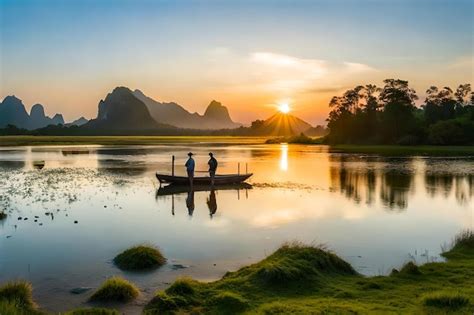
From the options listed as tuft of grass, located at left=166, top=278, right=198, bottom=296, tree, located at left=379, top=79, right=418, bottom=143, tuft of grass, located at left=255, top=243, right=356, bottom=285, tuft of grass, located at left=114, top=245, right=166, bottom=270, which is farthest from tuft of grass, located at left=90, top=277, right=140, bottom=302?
tree, located at left=379, top=79, right=418, bottom=143

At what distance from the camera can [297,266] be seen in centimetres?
1228

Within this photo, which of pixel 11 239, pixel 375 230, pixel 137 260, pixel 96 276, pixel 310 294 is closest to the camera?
pixel 310 294

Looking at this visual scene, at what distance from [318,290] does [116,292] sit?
198 inches

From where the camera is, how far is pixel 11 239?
1831 cm

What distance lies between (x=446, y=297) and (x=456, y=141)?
102m

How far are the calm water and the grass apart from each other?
1.35 m

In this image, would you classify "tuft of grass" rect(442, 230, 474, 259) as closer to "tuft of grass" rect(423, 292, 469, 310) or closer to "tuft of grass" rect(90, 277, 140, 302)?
"tuft of grass" rect(423, 292, 469, 310)

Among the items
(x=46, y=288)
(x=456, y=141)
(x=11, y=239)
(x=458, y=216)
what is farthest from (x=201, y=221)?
(x=456, y=141)

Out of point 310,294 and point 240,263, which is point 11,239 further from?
point 310,294

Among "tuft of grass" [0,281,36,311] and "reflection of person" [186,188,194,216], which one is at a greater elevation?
"tuft of grass" [0,281,36,311]

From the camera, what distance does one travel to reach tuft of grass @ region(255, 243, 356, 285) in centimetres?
1176

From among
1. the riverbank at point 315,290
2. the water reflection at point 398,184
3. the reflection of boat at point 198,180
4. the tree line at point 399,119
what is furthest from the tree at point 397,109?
the riverbank at point 315,290

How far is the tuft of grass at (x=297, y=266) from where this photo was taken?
11758 mm

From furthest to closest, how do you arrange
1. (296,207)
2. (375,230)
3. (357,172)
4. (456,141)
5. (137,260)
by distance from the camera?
(456,141) < (357,172) < (296,207) < (375,230) < (137,260)
